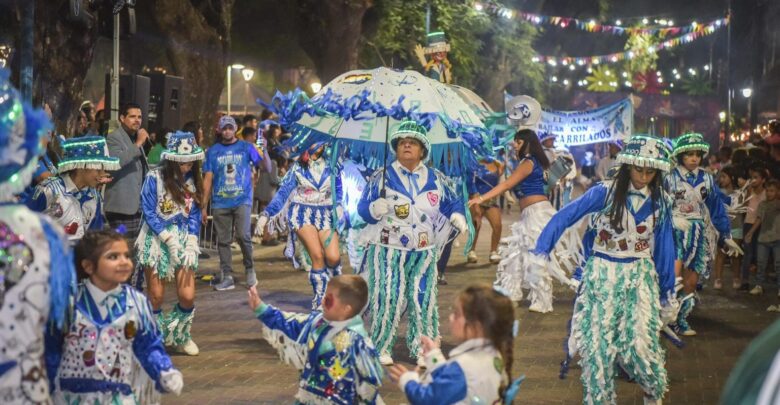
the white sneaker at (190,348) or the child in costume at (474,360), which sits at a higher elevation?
the child in costume at (474,360)

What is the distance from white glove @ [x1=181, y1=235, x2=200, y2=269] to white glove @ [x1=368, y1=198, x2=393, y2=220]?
1668 millimetres

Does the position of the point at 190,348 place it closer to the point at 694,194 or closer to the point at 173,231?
the point at 173,231

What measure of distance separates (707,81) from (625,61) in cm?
1149

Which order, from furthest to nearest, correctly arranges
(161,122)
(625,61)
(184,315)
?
(625,61) < (161,122) < (184,315)

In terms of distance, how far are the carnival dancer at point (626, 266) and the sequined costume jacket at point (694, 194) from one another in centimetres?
308

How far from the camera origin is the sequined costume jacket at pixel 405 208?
8570mm

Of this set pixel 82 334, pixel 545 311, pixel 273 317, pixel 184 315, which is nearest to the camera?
pixel 82 334

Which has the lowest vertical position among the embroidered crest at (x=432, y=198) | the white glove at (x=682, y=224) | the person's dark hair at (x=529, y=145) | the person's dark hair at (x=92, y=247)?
the white glove at (x=682, y=224)

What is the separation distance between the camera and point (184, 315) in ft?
30.6

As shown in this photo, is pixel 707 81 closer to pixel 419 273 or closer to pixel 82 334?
pixel 419 273

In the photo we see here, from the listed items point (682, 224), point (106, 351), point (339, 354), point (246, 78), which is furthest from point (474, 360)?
point (246, 78)

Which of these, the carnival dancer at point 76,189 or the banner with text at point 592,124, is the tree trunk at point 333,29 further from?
the carnival dancer at point 76,189

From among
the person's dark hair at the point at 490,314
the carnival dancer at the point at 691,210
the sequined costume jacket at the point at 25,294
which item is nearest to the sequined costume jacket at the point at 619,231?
the person's dark hair at the point at 490,314

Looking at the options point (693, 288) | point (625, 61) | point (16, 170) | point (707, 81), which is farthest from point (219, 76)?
point (707, 81)
